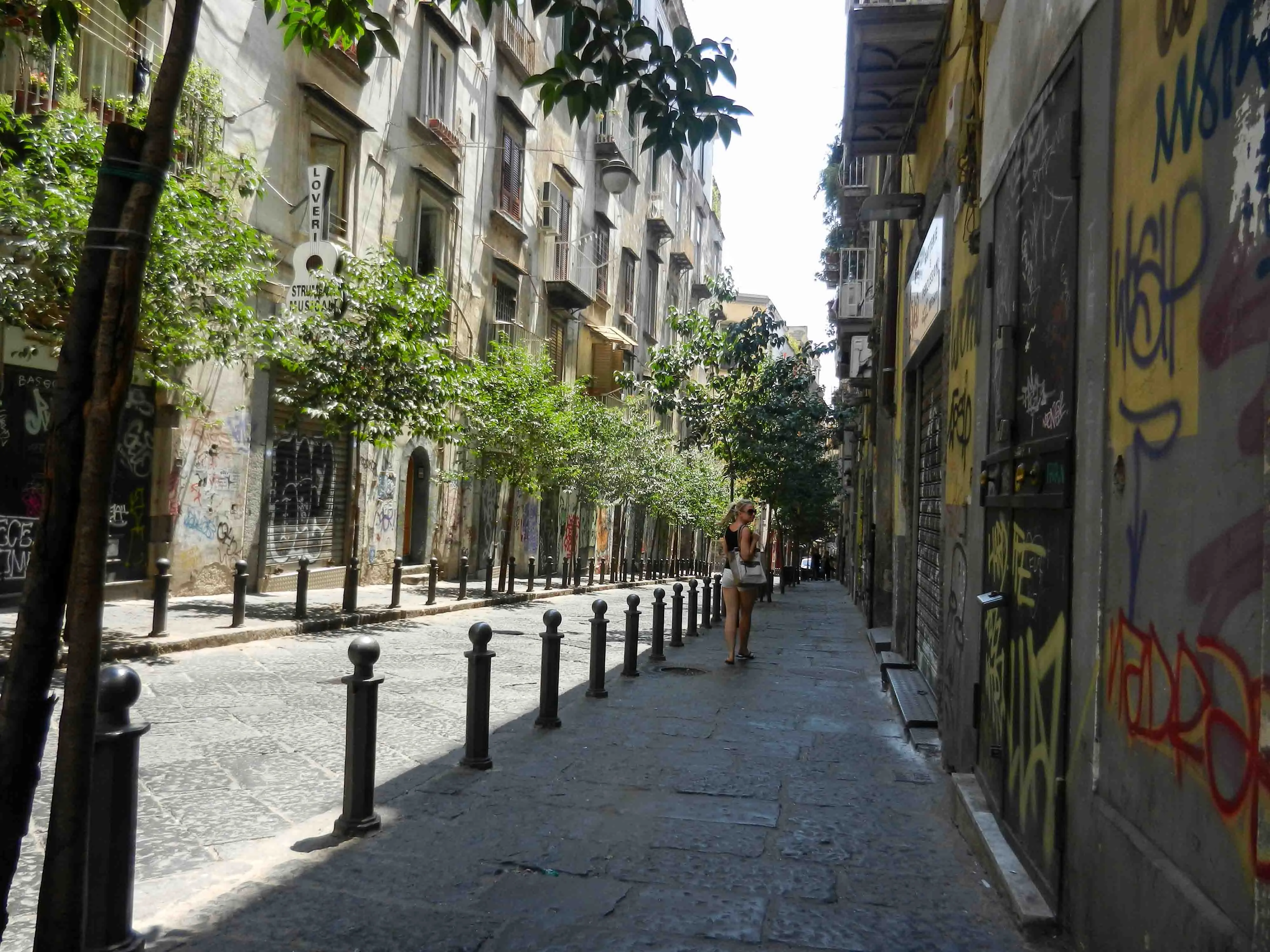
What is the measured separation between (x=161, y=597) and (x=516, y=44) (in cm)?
1990

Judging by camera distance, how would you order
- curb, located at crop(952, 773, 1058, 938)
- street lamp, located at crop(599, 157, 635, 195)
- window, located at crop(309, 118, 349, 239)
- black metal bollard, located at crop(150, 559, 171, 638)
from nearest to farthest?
curb, located at crop(952, 773, 1058, 938)
black metal bollard, located at crop(150, 559, 171, 638)
window, located at crop(309, 118, 349, 239)
street lamp, located at crop(599, 157, 635, 195)

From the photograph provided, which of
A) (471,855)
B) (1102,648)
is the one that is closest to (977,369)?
(1102,648)

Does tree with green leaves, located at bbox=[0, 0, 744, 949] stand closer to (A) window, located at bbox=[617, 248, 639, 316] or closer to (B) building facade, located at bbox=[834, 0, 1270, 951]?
(B) building facade, located at bbox=[834, 0, 1270, 951]

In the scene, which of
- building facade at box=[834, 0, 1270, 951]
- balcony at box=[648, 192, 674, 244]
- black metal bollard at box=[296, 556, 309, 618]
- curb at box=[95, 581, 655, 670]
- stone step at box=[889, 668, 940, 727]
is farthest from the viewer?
balcony at box=[648, 192, 674, 244]

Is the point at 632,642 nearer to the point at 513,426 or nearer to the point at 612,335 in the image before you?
the point at 513,426

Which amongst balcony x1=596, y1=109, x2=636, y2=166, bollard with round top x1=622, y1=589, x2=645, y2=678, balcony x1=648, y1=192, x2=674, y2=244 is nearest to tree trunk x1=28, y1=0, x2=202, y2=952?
bollard with round top x1=622, y1=589, x2=645, y2=678

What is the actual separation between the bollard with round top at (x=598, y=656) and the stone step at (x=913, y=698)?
2322mm

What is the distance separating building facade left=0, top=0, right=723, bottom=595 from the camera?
14.5 metres

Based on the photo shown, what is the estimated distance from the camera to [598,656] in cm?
855

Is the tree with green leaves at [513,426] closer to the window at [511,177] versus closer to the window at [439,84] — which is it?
the window at [439,84]

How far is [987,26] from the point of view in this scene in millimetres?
Result: 6316

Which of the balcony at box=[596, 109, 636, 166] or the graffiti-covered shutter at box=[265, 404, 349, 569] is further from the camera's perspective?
the balcony at box=[596, 109, 636, 166]

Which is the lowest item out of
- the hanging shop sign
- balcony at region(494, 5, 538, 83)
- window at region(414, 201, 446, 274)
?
the hanging shop sign

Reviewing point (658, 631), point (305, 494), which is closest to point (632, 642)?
point (658, 631)
